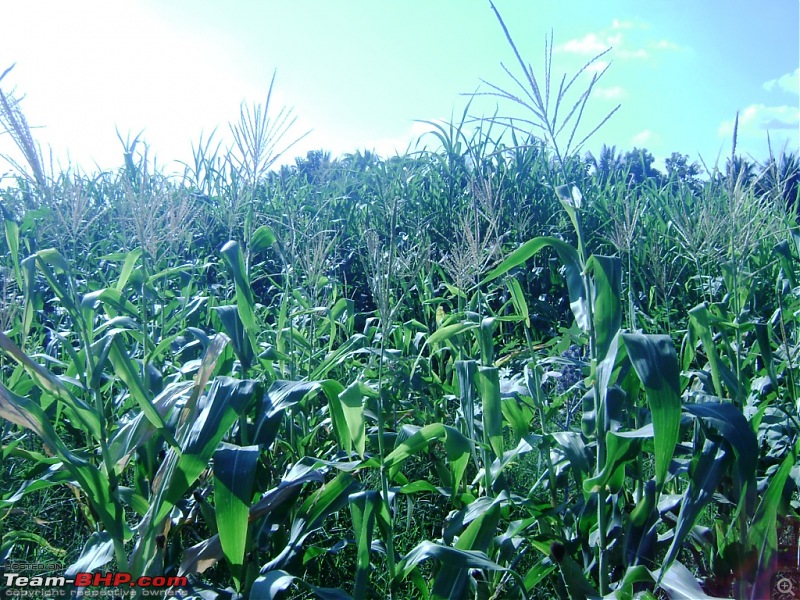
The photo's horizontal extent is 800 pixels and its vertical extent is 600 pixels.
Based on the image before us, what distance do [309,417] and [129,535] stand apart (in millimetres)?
826

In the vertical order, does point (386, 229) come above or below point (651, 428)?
above

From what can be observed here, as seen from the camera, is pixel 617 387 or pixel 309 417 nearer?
pixel 617 387

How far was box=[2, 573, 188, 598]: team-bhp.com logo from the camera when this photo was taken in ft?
4.92

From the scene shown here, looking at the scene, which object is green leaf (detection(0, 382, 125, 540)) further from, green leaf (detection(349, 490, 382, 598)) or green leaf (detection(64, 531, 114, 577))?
green leaf (detection(349, 490, 382, 598))

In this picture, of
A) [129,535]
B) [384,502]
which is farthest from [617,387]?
[129,535]

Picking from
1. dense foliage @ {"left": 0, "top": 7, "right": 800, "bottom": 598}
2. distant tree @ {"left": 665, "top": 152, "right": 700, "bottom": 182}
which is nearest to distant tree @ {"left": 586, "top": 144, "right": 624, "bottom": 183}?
distant tree @ {"left": 665, "top": 152, "right": 700, "bottom": 182}

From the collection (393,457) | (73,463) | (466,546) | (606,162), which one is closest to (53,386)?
(73,463)

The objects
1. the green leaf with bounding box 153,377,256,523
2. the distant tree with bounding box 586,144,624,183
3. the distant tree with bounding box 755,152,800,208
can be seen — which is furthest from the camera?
the distant tree with bounding box 586,144,624,183

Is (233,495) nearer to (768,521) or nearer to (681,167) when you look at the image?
(768,521)

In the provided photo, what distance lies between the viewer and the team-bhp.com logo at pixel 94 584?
1.50 metres

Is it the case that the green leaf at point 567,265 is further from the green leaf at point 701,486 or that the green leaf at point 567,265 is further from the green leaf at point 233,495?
the green leaf at point 233,495

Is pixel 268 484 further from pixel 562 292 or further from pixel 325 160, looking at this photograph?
pixel 325 160

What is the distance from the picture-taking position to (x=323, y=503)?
1.69m

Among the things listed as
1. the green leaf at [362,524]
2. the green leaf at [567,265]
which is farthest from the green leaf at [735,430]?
the green leaf at [362,524]
